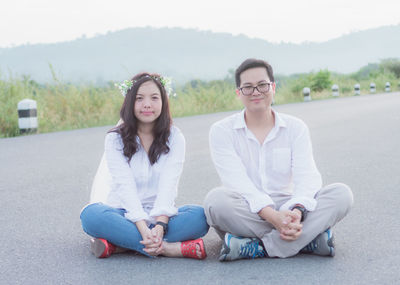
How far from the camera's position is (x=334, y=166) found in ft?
20.9

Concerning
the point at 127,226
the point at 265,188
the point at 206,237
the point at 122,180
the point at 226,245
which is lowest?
the point at 206,237

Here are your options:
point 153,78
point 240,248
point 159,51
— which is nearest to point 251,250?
point 240,248

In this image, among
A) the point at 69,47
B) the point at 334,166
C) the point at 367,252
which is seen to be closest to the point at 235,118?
the point at 367,252

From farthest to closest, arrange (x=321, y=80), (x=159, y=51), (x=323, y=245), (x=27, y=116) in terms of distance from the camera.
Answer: (x=159, y=51)
(x=321, y=80)
(x=27, y=116)
(x=323, y=245)

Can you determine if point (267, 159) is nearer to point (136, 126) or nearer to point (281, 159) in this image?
point (281, 159)

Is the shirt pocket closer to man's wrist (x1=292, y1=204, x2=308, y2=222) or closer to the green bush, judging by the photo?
man's wrist (x1=292, y1=204, x2=308, y2=222)

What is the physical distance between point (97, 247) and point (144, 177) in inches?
22.6

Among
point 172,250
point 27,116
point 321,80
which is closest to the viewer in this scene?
point 172,250

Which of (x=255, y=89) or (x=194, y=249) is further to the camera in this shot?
(x=255, y=89)

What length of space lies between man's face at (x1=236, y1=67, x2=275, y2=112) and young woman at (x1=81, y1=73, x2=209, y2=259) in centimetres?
57

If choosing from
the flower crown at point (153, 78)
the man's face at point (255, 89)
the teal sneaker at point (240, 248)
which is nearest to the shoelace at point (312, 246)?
the teal sneaker at point (240, 248)

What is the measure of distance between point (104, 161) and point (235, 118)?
974 millimetres

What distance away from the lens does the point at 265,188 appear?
342 centimetres

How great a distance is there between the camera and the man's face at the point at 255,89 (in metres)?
3.39
